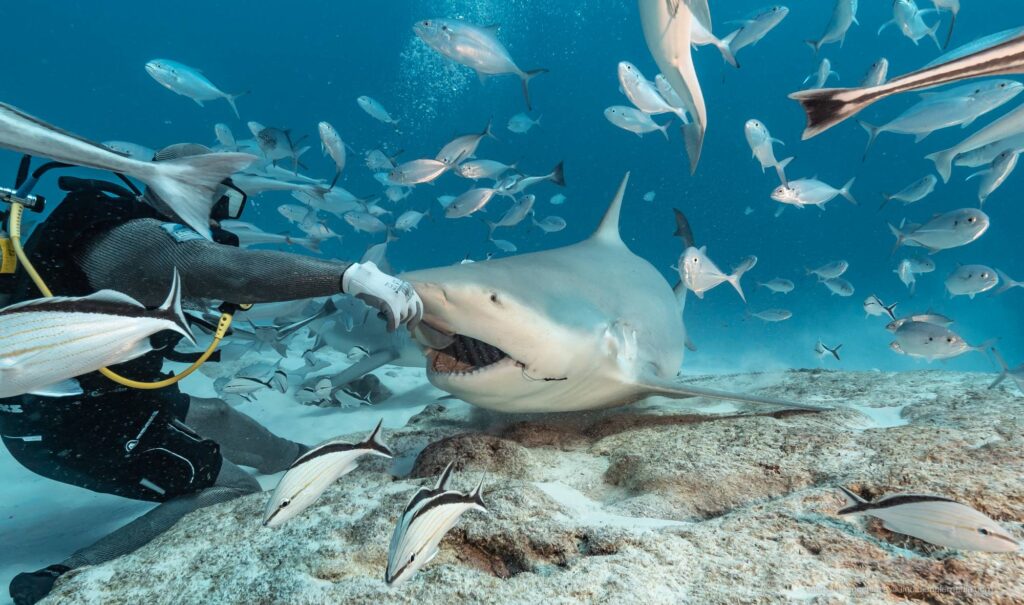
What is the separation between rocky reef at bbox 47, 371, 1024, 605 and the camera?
130 centimetres

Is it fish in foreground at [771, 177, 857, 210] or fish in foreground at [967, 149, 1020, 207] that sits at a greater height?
fish in foreground at [967, 149, 1020, 207]

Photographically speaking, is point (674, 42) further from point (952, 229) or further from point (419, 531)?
point (952, 229)

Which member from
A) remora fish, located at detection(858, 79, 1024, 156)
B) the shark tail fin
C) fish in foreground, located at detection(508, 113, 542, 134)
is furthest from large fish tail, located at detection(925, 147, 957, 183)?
fish in foreground, located at detection(508, 113, 542, 134)

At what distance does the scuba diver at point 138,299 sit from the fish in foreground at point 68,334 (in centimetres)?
99

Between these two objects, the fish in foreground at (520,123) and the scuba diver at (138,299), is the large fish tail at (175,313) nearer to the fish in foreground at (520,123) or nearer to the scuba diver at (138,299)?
the scuba diver at (138,299)

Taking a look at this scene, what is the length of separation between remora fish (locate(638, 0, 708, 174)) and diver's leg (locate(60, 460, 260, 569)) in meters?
3.22

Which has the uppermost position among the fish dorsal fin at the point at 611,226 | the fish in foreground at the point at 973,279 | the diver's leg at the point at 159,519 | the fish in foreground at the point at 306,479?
the fish in foreground at the point at 973,279

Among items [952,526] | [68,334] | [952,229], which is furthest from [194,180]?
[952,229]

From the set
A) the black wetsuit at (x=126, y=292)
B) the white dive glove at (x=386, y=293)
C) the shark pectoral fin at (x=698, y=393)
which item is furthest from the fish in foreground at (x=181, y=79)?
the shark pectoral fin at (x=698, y=393)

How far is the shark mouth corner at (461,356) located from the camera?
2.92m

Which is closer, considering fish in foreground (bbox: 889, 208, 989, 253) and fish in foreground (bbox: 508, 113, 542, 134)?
fish in foreground (bbox: 889, 208, 989, 253)

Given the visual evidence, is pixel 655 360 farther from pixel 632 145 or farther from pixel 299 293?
pixel 632 145

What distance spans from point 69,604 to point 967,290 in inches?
363

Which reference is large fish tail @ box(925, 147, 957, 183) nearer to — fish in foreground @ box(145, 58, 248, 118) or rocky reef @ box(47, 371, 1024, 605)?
rocky reef @ box(47, 371, 1024, 605)
